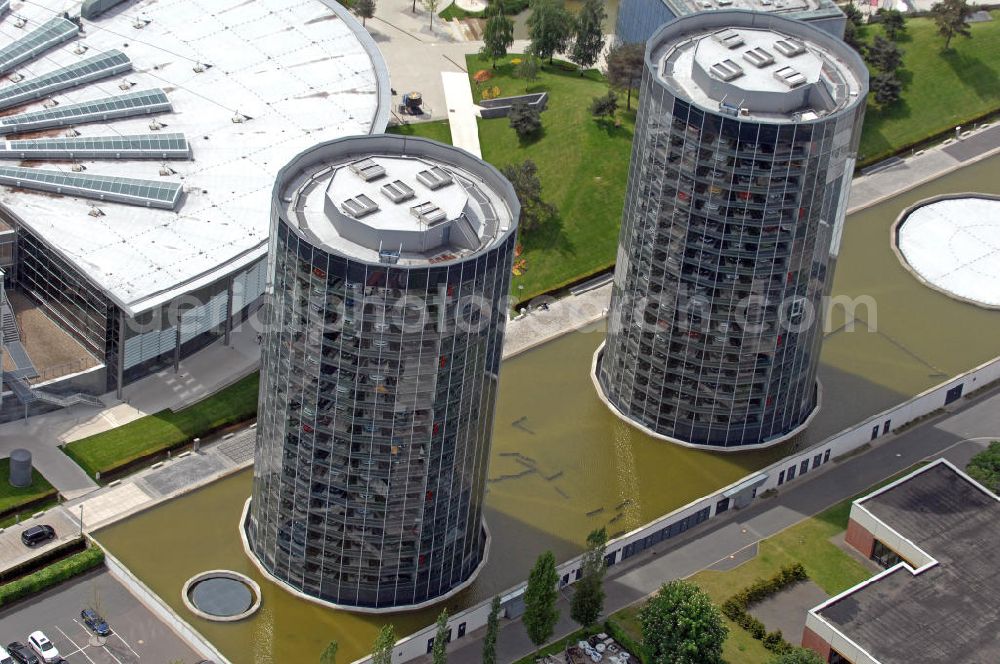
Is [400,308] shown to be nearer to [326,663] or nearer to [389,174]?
[389,174]

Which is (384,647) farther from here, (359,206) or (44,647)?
(359,206)

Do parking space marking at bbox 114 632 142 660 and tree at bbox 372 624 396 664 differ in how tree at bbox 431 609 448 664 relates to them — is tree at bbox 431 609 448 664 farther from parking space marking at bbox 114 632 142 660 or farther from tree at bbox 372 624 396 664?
parking space marking at bbox 114 632 142 660

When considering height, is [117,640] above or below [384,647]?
below

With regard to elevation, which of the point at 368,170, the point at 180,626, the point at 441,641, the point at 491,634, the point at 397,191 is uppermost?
the point at 368,170

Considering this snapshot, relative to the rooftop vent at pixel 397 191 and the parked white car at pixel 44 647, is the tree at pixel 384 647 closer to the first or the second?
the parked white car at pixel 44 647

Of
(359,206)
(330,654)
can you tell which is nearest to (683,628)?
(330,654)

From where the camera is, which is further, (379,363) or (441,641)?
(441,641)

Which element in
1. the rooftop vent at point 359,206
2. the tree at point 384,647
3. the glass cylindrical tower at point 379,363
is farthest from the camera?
the tree at point 384,647

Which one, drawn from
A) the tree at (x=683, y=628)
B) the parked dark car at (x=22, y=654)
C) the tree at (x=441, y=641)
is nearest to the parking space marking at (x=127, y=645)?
the parked dark car at (x=22, y=654)
